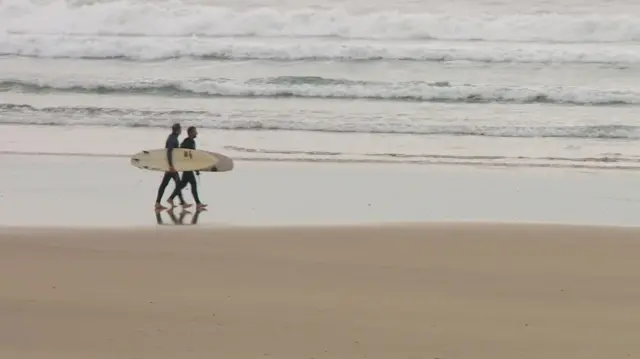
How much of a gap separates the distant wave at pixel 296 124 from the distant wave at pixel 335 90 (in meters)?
2.02

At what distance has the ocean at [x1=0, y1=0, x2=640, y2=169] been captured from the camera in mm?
13516

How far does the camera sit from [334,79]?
61.4ft

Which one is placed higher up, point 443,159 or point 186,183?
point 443,159

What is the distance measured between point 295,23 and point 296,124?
30.8 feet

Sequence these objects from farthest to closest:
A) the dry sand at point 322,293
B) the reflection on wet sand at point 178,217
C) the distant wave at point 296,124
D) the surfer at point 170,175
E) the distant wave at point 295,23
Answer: the distant wave at point 295,23 < the distant wave at point 296,124 < the surfer at point 170,175 < the reflection on wet sand at point 178,217 < the dry sand at point 322,293

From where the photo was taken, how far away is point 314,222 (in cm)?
895

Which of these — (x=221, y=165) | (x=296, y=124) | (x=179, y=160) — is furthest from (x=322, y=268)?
(x=296, y=124)

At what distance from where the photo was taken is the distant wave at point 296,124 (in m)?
14.2

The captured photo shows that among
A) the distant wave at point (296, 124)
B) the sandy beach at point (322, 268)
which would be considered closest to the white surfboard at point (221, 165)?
the sandy beach at point (322, 268)

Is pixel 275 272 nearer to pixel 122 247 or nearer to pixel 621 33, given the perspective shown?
pixel 122 247

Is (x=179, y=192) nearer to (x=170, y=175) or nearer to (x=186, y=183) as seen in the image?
(x=186, y=183)

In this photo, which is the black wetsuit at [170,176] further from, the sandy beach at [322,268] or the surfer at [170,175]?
the sandy beach at [322,268]

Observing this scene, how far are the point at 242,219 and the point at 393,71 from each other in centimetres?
1085

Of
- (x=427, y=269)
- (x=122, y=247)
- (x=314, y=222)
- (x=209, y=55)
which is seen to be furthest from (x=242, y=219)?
(x=209, y=55)
